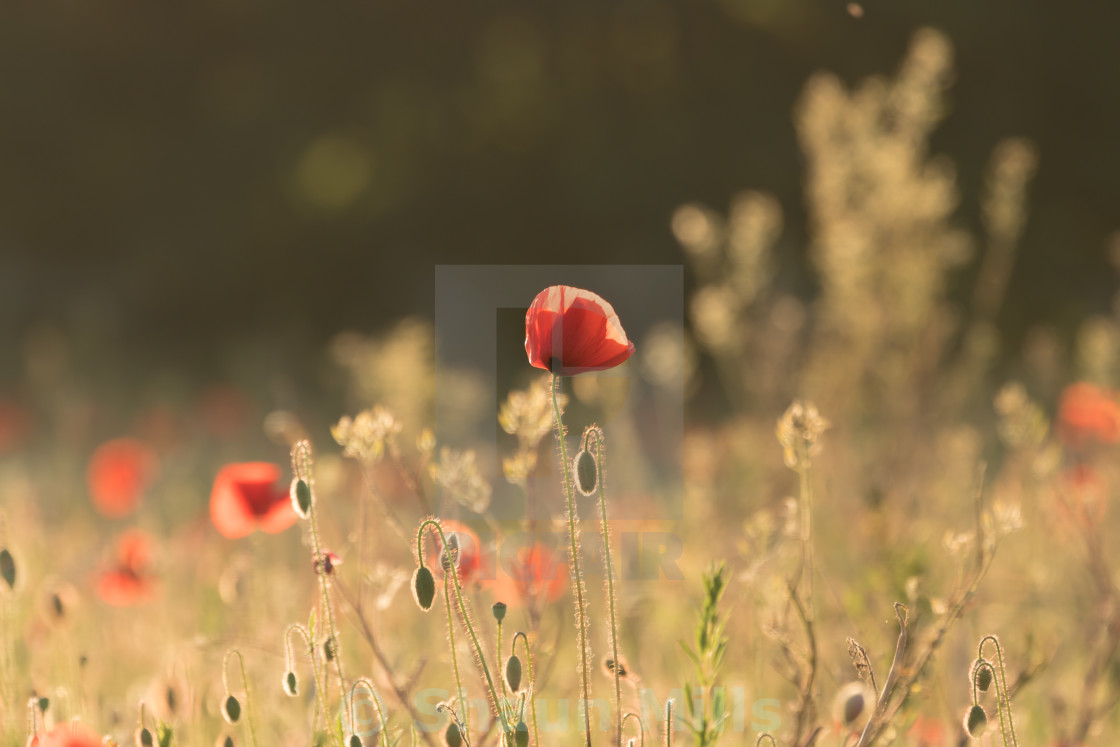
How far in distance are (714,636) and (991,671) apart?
20cm

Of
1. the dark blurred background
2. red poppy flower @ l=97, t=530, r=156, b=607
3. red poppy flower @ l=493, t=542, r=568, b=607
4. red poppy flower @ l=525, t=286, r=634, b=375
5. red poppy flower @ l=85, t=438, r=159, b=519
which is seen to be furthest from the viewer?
the dark blurred background

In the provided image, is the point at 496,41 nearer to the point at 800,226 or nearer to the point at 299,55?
the point at 299,55

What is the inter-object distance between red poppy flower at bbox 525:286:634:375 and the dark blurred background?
4451mm

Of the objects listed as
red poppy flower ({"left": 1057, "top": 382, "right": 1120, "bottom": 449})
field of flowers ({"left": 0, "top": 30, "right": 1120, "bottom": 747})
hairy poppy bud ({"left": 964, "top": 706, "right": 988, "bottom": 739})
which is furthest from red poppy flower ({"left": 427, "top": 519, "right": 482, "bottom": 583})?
red poppy flower ({"left": 1057, "top": 382, "right": 1120, "bottom": 449})

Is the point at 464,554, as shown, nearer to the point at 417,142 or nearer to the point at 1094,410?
the point at 1094,410

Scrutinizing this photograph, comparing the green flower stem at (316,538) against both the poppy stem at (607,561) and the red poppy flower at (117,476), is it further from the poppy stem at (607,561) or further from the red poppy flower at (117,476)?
the red poppy flower at (117,476)

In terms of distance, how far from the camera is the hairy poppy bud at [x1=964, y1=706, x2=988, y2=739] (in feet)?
2.27

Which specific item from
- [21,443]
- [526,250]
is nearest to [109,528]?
[21,443]

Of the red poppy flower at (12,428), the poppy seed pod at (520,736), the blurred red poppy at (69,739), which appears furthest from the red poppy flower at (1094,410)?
the red poppy flower at (12,428)

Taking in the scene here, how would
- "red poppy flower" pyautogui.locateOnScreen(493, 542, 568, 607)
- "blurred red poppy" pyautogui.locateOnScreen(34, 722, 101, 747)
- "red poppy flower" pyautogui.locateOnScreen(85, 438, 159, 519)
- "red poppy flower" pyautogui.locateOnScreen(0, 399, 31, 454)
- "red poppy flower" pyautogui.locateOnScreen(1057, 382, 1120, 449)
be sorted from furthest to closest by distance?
"red poppy flower" pyautogui.locateOnScreen(0, 399, 31, 454), "red poppy flower" pyautogui.locateOnScreen(85, 438, 159, 519), "red poppy flower" pyautogui.locateOnScreen(1057, 382, 1120, 449), "red poppy flower" pyautogui.locateOnScreen(493, 542, 568, 607), "blurred red poppy" pyautogui.locateOnScreen(34, 722, 101, 747)

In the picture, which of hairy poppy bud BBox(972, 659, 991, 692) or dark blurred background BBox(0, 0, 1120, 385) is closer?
hairy poppy bud BBox(972, 659, 991, 692)

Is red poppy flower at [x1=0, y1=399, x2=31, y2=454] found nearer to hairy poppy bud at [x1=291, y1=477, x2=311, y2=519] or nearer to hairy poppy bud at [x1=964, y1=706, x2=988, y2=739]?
hairy poppy bud at [x1=291, y1=477, x2=311, y2=519]

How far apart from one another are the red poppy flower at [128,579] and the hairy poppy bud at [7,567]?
1.64 feet

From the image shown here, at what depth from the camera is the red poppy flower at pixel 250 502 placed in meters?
1.04
